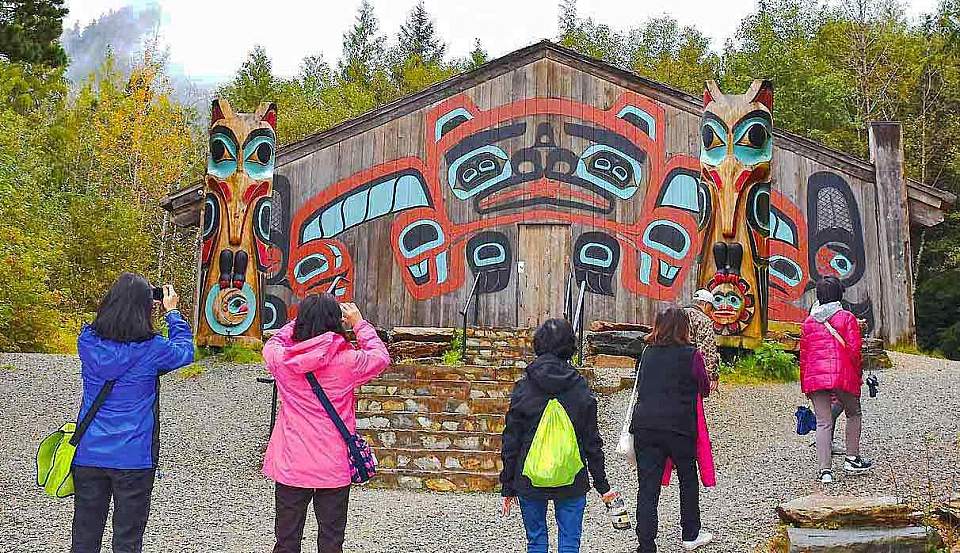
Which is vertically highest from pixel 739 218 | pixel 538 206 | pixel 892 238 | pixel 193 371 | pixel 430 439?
pixel 538 206

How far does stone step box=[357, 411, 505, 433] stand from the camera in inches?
390

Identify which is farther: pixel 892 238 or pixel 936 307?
pixel 936 307

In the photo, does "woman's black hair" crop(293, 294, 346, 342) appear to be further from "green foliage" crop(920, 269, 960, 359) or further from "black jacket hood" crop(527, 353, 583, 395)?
"green foliage" crop(920, 269, 960, 359)

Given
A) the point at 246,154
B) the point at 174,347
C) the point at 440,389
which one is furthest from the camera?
the point at 246,154

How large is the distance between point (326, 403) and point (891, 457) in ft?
18.7

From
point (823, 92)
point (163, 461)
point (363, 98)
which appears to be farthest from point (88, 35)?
point (163, 461)

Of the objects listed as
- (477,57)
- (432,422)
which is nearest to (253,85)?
(477,57)

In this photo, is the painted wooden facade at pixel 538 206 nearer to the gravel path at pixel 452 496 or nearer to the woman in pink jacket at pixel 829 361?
the gravel path at pixel 452 496

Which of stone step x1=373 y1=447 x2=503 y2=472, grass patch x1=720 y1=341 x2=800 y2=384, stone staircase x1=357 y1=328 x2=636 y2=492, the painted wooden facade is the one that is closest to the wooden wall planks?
the painted wooden facade

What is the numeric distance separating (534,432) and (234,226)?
10262 mm

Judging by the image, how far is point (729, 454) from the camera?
30.8 feet

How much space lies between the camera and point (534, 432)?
16.2 feet

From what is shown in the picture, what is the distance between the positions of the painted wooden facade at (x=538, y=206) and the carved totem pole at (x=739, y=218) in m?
2.99

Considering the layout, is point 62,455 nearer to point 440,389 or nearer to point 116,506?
point 116,506
